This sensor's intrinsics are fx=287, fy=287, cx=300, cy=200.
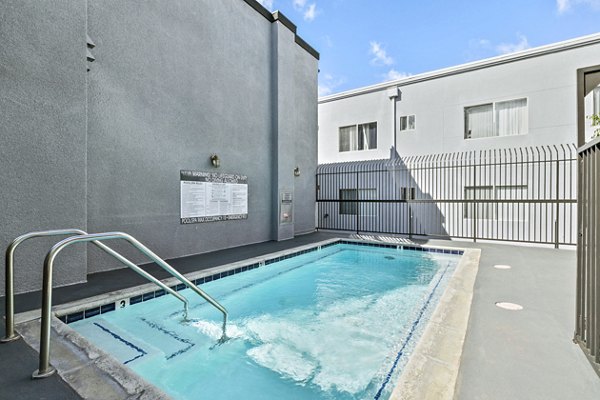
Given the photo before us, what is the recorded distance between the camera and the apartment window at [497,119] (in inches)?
306

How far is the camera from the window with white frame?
30.5 ft

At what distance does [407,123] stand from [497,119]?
244cm

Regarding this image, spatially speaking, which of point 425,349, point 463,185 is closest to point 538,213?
point 463,185

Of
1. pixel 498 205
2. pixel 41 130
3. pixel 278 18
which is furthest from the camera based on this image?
pixel 498 205

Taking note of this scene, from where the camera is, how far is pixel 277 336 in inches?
122

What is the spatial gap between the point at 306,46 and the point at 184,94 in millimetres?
5165

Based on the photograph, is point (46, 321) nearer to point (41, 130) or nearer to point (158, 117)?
point (41, 130)

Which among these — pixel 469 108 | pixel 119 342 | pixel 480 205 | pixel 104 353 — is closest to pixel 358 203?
pixel 480 205

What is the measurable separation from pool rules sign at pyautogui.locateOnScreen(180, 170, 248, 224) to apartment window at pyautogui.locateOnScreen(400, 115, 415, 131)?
5.76 m

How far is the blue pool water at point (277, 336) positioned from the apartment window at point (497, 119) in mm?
5306

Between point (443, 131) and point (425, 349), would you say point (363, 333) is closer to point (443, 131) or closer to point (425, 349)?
point (425, 349)

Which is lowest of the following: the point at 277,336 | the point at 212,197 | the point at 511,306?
the point at 277,336

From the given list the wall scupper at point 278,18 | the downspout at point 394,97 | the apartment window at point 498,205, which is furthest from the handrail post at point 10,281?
the downspout at point 394,97

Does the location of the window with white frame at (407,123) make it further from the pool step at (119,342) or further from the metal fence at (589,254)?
the pool step at (119,342)
